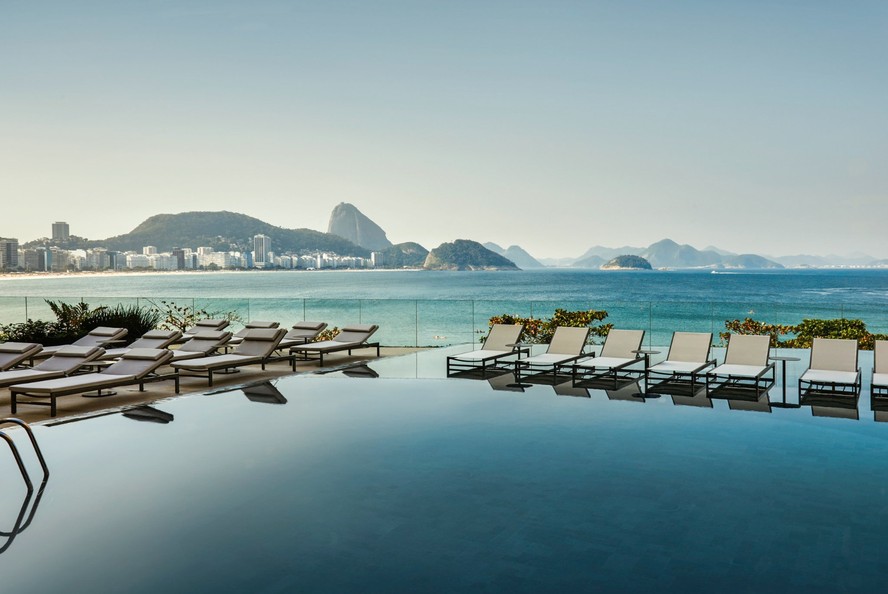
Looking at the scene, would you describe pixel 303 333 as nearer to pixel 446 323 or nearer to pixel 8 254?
pixel 446 323

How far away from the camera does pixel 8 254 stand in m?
66.7

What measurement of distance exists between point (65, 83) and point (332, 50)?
17.0 meters

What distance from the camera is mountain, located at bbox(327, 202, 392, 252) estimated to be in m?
101

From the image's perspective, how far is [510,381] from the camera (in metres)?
9.13

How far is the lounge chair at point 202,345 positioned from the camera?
9.61m

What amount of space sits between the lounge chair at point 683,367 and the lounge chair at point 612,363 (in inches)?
12.1

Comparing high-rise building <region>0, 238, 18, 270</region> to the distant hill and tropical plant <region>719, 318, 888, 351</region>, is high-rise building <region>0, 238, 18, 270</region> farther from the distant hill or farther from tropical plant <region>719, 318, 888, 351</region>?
tropical plant <region>719, 318, 888, 351</region>

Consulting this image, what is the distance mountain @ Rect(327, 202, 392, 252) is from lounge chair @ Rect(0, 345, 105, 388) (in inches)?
3345

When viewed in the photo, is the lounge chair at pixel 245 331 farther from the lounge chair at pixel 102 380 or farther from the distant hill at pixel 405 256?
the distant hill at pixel 405 256

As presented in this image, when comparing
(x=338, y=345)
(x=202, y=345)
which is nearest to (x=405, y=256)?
(x=338, y=345)

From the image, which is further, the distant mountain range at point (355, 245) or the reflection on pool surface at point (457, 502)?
the distant mountain range at point (355, 245)

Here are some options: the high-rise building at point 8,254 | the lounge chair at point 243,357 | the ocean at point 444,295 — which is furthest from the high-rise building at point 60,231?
the lounge chair at point 243,357

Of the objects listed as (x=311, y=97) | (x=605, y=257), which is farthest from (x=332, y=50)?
(x=605, y=257)

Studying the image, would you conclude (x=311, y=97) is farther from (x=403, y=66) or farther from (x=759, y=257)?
(x=759, y=257)
